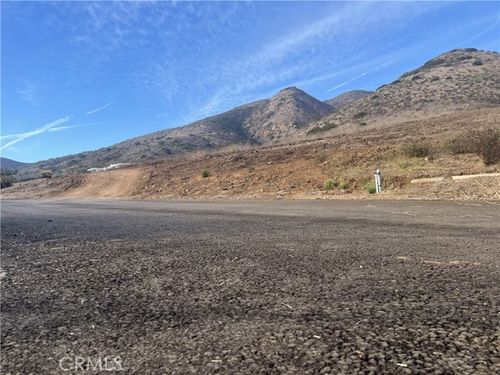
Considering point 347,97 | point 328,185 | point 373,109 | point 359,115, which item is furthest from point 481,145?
point 347,97

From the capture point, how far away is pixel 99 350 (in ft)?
11.2

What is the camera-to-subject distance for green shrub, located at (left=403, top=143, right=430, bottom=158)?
80.9 feet

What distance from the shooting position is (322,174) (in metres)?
26.4

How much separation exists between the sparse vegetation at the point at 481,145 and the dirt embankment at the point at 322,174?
39 centimetres

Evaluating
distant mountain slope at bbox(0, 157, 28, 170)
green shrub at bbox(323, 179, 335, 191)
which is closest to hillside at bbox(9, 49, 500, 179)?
green shrub at bbox(323, 179, 335, 191)

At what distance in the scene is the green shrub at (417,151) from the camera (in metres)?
24.7

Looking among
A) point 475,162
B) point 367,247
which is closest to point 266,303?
point 367,247

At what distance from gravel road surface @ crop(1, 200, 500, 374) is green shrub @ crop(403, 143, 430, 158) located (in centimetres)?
1703

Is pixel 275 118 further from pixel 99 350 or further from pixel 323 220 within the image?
pixel 99 350

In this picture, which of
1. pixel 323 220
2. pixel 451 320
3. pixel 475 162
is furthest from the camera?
pixel 475 162

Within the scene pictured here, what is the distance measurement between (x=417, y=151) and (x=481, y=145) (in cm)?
429

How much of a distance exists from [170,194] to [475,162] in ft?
65.9

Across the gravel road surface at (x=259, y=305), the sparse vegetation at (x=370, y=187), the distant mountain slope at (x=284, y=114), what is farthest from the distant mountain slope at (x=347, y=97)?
the gravel road surface at (x=259, y=305)

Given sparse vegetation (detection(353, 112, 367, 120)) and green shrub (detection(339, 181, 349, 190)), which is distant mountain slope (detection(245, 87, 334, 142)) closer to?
sparse vegetation (detection(353, 112, 367, 120))
